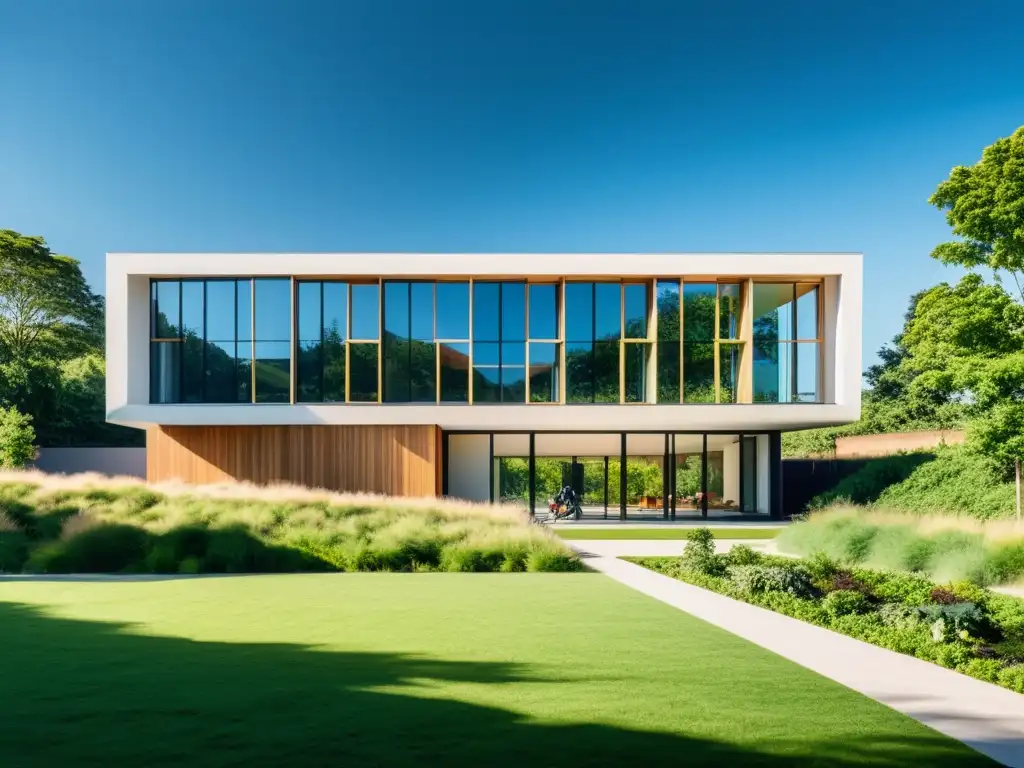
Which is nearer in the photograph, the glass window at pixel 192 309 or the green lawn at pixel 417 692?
the green lawn at pixel 417 692

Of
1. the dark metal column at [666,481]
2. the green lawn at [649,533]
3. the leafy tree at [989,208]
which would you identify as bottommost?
the green lawn at [649,533]

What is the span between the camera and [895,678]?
6.45 meters

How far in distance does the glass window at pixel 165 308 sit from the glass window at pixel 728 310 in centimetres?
1712

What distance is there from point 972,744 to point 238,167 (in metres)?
44.6

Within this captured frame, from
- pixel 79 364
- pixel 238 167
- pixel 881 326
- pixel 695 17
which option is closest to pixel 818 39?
pixel 695 17

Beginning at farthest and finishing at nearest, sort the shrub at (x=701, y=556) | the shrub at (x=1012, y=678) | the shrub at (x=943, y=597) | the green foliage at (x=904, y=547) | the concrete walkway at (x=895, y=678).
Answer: the shrub at (x=701, y=556), the green foliage at (x=904, y=547), the shrub at (x=943, y=597), the shrub at (x=1012, y=678), the concrete walkway at (x=895, y=678)

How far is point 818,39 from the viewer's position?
28000mm

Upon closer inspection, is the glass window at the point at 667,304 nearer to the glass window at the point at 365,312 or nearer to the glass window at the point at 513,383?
the glass window at the point at 513,383

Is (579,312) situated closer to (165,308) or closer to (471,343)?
(471,343)

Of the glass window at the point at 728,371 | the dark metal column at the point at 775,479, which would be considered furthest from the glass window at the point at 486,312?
the dark metal column at the point at 775,479

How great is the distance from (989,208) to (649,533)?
11.7 m

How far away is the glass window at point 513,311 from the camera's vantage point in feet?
86.2

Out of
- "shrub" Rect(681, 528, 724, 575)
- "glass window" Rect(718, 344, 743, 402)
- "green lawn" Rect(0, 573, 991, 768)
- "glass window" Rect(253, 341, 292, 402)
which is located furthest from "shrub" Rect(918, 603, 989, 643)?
"glass window" Rect(253, 341, 292, 402)

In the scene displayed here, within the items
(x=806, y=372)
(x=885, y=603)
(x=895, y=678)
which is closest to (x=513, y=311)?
(x=806, y=372)
